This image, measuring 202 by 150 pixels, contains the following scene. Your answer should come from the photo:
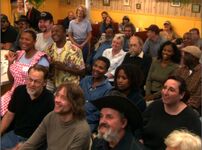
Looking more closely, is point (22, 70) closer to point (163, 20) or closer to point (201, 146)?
point (201, 146)

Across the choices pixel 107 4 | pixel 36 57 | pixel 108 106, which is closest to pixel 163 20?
pixel 107 4

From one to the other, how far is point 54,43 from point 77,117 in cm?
163

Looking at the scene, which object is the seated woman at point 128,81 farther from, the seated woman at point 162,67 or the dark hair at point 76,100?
the seated woman at point 162,67

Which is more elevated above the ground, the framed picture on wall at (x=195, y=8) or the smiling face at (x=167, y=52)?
the framed picture on wall at (x=195, y=8)

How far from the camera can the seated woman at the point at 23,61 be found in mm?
3365

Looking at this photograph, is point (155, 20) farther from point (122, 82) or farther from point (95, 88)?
point (122, 82)

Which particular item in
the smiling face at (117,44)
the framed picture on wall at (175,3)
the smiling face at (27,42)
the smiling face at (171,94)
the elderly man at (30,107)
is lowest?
the elderly man at (30,107)

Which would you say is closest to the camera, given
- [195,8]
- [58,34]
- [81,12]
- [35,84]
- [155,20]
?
[35,84]

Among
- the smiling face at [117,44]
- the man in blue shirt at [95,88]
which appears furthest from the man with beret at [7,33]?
the man in blue shirt at [95,88]

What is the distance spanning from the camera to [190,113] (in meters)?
2.51

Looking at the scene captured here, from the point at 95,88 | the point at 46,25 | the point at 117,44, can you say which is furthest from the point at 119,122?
the point at 46,25

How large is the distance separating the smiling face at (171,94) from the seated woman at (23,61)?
4.31 feet

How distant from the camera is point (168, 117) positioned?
255 cm

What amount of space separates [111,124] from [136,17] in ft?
23.3
